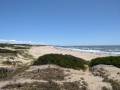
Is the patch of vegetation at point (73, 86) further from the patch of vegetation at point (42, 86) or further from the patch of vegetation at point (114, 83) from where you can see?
the patch of vegetation at point (114, 83)

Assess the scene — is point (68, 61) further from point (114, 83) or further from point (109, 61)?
point (114, 83)

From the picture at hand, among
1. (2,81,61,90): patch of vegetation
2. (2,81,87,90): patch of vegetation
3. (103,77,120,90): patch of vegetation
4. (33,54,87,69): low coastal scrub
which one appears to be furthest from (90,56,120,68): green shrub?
(2,81,61,90): patch of vegetation

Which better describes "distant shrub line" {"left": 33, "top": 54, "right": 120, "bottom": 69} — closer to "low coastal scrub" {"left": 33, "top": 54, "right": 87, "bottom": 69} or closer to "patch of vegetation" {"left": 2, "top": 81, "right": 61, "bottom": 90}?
"low coastal scrub" {"left": 33, "top": 54, "right": 87, "bottom": 69}

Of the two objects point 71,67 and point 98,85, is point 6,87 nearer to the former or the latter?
point 98,85

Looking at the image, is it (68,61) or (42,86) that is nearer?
(42,86)

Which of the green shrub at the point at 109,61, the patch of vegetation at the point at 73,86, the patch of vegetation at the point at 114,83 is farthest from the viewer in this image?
the green shrub at the point at 109,61

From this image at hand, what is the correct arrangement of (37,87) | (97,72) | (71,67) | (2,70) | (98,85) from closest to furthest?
(37,87) < (98,85) < (97,72) < (71,67) < (2,70)

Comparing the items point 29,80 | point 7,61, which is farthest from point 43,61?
point 7,61

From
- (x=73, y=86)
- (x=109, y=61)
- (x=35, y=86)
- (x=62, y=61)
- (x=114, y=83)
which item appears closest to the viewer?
(x=35, y=86)

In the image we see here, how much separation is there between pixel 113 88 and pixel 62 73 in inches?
144

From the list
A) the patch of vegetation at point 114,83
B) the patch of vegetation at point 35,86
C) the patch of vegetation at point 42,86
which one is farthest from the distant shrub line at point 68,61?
the patch of vegetation at point 35,86

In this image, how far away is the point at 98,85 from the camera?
44.9 ft

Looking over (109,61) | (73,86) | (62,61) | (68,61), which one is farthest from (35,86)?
(109,61)

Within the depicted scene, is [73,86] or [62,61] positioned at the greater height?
[62,61]
